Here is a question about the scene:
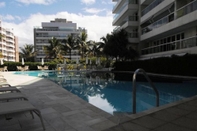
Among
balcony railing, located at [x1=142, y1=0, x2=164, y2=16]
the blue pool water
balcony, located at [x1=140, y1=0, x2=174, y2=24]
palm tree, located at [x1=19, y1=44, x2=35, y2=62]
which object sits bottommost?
the blue pool water

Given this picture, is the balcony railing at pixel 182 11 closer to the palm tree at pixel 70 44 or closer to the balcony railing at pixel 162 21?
the balcony railing at pixel 162 21

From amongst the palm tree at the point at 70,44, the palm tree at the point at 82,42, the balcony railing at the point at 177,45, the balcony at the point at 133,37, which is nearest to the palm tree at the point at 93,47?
the palm tree at the point at 82,42

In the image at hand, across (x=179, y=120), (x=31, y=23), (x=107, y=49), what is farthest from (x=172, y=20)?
(x=31, y=23)

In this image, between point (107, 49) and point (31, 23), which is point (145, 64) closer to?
point (107, 49)

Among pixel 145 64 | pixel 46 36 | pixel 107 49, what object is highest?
pixel 46 36

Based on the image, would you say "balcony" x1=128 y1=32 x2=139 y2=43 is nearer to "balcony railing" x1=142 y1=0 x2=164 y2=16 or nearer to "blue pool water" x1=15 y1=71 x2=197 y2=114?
"balcony railing" x1=142 y1=0 x2=164 y2=16

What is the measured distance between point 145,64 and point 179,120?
16010 mm

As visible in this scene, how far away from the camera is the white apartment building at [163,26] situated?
15.5 metres

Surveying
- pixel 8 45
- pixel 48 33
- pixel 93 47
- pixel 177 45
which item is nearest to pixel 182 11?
pixel 177 45

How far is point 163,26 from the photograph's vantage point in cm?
1916

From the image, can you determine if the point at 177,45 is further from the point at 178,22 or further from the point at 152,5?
the point at 152,5

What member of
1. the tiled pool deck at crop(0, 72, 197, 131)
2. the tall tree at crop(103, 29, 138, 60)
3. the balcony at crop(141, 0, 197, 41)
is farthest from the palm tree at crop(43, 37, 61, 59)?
the tiled pool deck at crop(0, 72, 197, 131)

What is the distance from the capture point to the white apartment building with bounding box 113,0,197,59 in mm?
15488

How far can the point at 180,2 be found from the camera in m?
17.5
